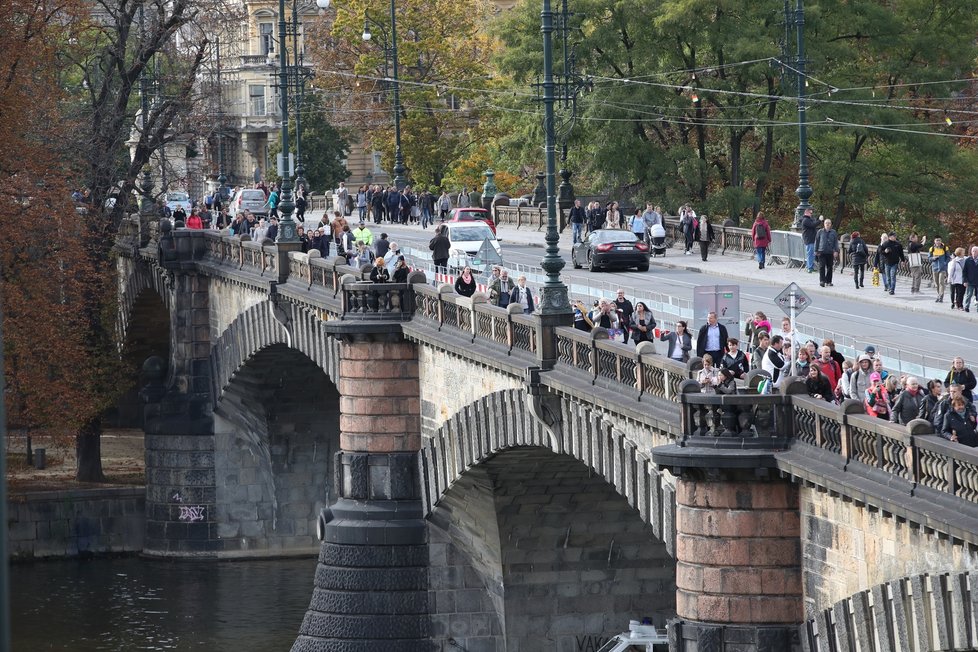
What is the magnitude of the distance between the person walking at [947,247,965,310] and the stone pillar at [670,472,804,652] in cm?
1588

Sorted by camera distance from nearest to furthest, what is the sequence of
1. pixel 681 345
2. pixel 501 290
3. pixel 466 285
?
pixel 681 345, pixel 501 290, pixel 466 285

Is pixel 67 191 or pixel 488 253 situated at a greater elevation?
pixel 67 191

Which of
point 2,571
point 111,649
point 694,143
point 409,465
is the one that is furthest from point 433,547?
point 694,143

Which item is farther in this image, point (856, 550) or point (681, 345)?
point (681, 345)

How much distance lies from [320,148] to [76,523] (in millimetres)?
47944

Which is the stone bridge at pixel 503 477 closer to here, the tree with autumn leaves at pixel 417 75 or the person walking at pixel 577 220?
the person walking at pixel 577 220

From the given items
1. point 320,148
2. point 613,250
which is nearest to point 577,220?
point 613,250

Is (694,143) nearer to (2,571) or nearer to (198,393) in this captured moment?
(198,393)

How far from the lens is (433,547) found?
3478 centimetres

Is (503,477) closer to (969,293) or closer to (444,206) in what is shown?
(969,293)

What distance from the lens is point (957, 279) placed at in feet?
114

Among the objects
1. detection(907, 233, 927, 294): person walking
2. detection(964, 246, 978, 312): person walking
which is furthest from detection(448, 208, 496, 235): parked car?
detection(964, 246, 978, 312): person walking

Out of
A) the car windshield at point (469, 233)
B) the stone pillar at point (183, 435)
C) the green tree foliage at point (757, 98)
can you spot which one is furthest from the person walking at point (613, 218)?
the stone pillar at point (183, 435)

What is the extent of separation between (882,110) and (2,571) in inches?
2273
